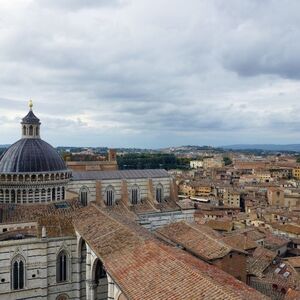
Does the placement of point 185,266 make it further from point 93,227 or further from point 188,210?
point 188,210

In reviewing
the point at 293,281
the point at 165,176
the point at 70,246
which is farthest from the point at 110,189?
the point at 293,281

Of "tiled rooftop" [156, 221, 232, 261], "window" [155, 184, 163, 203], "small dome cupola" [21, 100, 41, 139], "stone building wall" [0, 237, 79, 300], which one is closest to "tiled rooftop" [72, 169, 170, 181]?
"window" [155, 184, 163, 203]

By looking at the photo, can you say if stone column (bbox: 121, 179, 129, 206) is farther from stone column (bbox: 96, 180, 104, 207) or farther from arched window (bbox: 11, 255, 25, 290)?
arched window (bbox: 11, 255, 25, 290)

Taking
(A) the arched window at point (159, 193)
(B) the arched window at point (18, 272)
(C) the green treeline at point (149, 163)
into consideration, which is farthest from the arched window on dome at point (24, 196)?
(C) the green treeline at point (149, 163)

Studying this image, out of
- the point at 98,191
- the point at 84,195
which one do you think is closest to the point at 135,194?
the point at 98,191

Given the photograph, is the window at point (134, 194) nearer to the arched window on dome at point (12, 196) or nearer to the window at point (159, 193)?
the window at point (159, 193)

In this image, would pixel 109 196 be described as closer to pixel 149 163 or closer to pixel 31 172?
pixel 31 172
